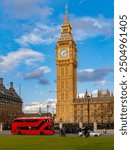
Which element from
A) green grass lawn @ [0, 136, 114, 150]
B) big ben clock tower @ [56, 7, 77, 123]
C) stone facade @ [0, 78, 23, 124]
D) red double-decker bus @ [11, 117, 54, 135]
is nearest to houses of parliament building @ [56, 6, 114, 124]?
big ben clock tower @ [56, 7, 77, 123]

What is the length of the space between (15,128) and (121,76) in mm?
53775

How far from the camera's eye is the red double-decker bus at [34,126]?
177 ft

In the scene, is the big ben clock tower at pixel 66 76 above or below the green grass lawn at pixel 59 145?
above

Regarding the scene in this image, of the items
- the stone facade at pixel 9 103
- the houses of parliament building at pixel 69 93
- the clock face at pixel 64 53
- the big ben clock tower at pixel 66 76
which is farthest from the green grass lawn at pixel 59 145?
A: the clock face at pixel 64 53

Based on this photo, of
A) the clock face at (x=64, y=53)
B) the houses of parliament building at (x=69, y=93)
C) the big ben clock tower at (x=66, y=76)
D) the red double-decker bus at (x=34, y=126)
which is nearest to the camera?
the red double-decker bus at (x=34, y=126)

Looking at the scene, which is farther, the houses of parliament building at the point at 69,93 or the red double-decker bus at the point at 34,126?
the houses of parliament building at the point at 69,93

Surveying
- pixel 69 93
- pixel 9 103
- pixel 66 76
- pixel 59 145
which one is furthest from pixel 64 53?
pixel 59 145

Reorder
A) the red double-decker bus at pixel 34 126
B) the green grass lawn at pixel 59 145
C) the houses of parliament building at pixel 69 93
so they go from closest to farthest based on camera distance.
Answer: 1. the green grass lawn at pixel 59 145
2. the red double-decker bus at pixel 34 126
3. the houses of parliament building at pixel 69 93

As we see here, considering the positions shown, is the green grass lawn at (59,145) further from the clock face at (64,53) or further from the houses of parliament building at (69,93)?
the clock face at (64,53)

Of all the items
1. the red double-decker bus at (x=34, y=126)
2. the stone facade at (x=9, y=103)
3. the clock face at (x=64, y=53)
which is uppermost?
the clock face at (x=64, y=53)

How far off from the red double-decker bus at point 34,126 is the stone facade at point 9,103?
60.0 m

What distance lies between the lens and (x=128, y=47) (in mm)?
4598

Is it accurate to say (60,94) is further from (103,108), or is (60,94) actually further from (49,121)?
(49,121)

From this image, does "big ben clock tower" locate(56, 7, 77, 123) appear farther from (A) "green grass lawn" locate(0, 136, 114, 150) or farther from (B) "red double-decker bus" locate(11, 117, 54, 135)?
(A) "green grass lawn" locate(0, 136, 114, 150)
